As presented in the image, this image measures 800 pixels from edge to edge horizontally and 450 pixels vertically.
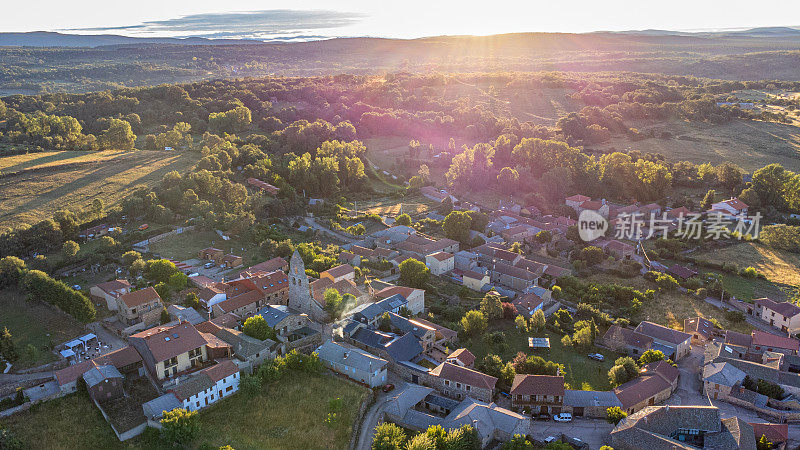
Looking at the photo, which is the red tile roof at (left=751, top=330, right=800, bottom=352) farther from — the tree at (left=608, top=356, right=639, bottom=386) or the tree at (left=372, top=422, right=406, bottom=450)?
the tree at (left=372, top=422, right=406, bottom=450)

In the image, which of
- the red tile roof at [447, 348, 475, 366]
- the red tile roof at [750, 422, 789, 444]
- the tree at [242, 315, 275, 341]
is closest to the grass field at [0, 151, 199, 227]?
the tree at [242, 315, 275, 341]

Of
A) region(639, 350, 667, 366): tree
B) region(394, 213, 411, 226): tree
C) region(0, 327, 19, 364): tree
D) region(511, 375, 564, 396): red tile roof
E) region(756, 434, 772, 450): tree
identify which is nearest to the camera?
region(756, 434, 772, 450): tree

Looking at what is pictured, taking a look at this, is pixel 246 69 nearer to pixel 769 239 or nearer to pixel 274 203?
pixel 274 203

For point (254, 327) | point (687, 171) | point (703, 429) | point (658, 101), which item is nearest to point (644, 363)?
point (703, 429)

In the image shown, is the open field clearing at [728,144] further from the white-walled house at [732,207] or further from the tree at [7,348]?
the tree at [7,348]

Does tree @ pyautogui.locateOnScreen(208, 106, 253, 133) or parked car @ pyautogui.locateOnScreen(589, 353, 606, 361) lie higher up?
tree @ pyautogui.locateOnScreen(208, 106, 253, 133)

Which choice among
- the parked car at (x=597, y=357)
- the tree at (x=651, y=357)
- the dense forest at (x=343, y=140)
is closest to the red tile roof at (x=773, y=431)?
the tree at (x=651, y=357)

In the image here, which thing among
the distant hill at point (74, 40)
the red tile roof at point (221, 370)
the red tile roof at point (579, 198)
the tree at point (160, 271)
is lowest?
the red tile roof at point (579, 198)

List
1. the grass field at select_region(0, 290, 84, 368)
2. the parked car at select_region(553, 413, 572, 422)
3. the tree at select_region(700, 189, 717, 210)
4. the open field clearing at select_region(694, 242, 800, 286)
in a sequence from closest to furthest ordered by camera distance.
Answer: the parked car at select_region(553, 413, 572, 422) < the grass field at select_region(0, 290, 84, 368) < the open field clearing at select_region(694, 242, 800, 286) < the tree at select_region(700, 189, 717, 210)
